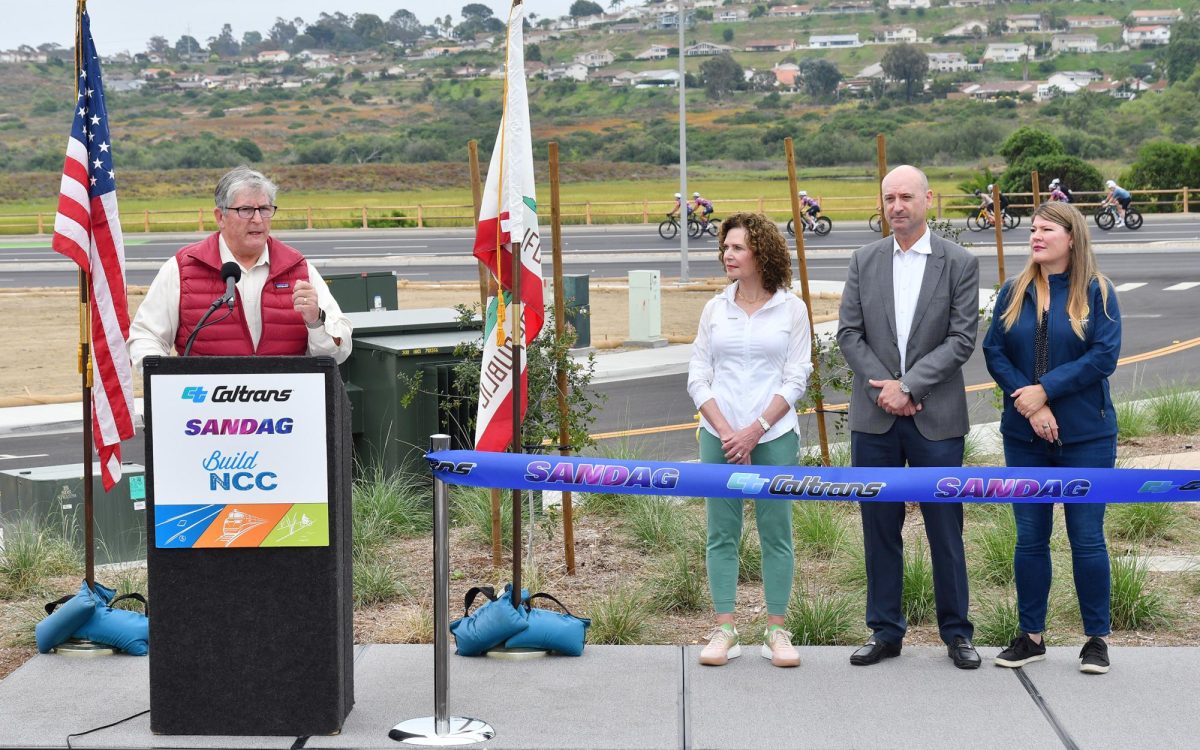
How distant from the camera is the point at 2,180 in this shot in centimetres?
8825

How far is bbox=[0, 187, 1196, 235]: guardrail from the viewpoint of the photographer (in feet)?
152

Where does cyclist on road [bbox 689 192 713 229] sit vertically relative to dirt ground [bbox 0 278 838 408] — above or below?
above

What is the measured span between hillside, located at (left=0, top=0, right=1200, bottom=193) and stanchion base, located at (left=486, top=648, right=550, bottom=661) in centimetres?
7859

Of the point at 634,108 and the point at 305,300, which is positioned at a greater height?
the point at 634,108

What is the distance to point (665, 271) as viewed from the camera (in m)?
32.8

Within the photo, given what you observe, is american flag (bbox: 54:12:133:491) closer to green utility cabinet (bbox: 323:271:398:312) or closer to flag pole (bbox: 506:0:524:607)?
flag pole (bbox: 506:0:524:607)

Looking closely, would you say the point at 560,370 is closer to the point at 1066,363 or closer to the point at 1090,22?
the point at 1066,363

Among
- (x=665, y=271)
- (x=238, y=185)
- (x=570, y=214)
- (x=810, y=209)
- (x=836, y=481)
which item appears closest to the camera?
(x=836, y=481)

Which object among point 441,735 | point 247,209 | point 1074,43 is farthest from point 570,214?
point 1074,43

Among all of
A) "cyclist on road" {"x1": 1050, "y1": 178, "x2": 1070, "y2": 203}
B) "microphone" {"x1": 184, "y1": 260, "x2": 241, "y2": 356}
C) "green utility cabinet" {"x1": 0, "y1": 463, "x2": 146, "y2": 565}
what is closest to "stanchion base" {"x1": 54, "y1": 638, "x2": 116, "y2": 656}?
"microphone" {"x1": 184, "y1": 260, "x2": 241, "y2": 356}

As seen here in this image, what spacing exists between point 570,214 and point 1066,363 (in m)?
50.6

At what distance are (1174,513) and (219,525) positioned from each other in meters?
5.88

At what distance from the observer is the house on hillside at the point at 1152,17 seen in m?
182

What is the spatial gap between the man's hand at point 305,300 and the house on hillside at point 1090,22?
199650 mm
